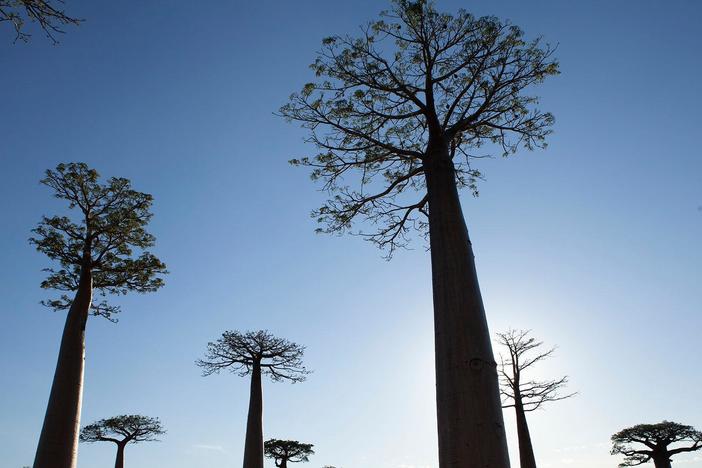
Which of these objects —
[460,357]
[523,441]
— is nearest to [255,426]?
[523,441]

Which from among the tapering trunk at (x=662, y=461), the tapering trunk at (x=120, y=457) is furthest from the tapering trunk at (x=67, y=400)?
the tapering trunk at (x=662, y=461)

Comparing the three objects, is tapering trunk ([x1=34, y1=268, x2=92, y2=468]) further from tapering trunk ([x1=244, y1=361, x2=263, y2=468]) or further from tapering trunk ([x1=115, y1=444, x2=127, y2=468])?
tapering trunk ([x1=115, y1=444, x2=127, y2=468])

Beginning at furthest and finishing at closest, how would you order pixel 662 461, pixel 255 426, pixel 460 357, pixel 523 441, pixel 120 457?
pixel 120 457
pixel 662 461
pixel 255 426
pixel 523 441
pixel 460 357

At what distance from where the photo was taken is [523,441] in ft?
40.3

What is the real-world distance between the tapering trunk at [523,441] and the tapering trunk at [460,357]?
34.3 ft

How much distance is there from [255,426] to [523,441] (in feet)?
24.2

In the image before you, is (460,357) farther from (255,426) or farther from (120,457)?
(120,457)

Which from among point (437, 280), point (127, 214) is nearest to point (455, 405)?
point (437, 280)

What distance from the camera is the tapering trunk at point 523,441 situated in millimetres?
11797

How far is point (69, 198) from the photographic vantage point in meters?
8.44

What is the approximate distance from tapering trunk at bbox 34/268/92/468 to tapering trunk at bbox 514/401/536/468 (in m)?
10.1

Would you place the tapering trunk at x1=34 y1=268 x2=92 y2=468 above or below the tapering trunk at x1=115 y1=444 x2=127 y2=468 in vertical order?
above

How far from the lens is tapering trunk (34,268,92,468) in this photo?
6.42 metres

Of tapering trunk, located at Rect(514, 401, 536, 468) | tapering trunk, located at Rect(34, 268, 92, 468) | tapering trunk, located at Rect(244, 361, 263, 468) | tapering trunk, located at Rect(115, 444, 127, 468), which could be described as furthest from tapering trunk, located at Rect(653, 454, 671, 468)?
tapering trunk, located at Rect(115, 444, 127, 468)
